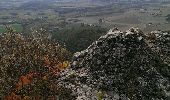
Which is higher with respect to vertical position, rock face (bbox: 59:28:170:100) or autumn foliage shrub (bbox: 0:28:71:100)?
rock face (bbox: 59:28:170:100)

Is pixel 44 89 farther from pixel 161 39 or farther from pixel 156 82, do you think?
pixel 161 39

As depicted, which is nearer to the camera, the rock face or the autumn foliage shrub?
the rock face

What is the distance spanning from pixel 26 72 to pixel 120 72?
1549 centimetres

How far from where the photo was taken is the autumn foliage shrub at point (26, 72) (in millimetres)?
35125

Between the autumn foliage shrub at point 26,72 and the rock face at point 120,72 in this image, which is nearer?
the rock face at point 120,72

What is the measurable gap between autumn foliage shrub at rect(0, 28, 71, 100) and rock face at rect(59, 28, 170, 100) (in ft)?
6.29

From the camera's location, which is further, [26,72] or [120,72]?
[26,72]

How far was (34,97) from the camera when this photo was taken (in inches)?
1364

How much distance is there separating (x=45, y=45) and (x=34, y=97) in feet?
83.7

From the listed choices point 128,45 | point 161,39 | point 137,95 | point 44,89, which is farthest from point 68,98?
point 161,39

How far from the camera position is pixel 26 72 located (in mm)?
45062

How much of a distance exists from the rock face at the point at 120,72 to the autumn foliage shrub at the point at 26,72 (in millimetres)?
1916

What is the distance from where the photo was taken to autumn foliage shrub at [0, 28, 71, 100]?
35.1m

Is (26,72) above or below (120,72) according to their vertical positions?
below
